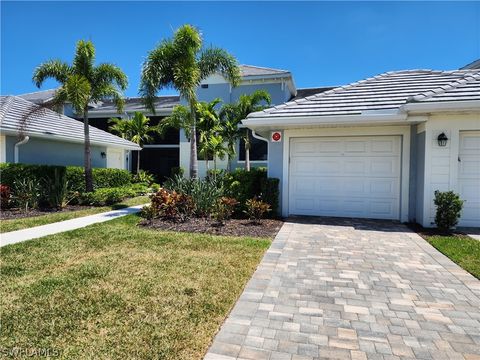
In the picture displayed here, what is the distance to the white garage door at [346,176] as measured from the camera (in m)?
8.91

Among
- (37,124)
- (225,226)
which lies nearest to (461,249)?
(225,226)

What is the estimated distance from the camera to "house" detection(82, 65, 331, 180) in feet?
70.2

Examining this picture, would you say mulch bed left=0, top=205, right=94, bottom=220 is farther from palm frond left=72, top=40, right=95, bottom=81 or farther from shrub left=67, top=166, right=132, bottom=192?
palm frond left=72, top=40, right=95, bottom=81

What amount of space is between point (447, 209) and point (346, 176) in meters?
2.81

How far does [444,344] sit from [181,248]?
14.8 ft

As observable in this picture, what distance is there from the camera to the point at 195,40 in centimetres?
1077

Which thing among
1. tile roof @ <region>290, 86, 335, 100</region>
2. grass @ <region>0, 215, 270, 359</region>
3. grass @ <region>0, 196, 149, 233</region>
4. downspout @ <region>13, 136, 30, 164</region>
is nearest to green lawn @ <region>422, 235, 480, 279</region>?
grass @ <region>0, 215, 270, 359</region>

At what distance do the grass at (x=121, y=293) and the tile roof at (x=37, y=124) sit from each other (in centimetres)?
772

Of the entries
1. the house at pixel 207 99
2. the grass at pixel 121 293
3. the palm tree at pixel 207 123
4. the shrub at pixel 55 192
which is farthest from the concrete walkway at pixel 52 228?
the house at pixel 207 99

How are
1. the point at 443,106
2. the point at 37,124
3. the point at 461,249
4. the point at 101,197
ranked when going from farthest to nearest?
the point at 37,124 < the point at 101,197 < the point at 443,106 < the point at 461,249

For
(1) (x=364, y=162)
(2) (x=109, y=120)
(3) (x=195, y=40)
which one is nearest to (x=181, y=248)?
(1) (x=364, y=162)

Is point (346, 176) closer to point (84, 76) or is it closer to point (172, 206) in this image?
point (172, 206)

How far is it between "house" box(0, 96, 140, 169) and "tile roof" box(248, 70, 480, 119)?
30.8ft

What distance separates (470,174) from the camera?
25.5 feet
